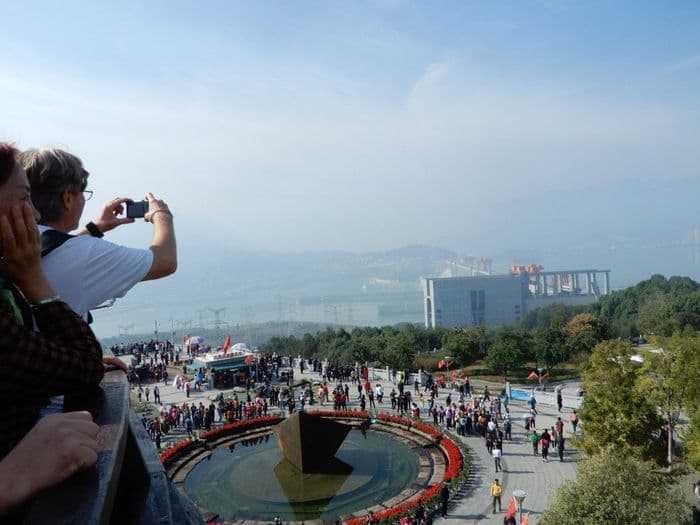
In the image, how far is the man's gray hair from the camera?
2238 millimetres

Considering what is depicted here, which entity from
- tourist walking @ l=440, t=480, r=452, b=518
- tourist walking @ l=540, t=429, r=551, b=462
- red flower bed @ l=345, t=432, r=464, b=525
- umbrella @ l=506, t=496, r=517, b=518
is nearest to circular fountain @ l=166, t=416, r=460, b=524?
red flower bed @ l=345, t=432, r=464, b=525

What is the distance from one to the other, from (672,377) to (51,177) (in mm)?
14729

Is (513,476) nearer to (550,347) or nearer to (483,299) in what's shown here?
(550,347)

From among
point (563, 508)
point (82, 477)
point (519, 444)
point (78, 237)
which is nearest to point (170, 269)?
point (78, 237)

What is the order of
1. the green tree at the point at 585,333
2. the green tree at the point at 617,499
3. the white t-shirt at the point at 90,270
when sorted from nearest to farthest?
the white t-shirt at the point at 90,270 → the green tree at the point at 617,499 → the green tree at the point at 585,333

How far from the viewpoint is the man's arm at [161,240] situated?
7.72ft

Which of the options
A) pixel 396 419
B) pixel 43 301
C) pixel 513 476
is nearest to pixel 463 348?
pixel 396 419

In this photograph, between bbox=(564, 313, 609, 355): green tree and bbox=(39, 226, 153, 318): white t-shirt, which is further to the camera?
bbox=(564, 313, 609, 355): green tree

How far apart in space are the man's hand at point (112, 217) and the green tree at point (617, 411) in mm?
12461

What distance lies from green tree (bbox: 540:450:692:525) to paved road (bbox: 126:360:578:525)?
3225 mm

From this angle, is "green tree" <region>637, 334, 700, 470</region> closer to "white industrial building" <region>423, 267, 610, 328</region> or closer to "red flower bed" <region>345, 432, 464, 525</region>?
"red flower bed" <region>345, 432, 464, 525</region>

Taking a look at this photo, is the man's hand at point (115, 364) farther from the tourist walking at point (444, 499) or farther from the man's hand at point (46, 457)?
the tourist walking at point (444, 499)

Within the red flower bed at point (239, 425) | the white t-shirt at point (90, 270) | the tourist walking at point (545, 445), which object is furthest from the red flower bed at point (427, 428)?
the white t-shirt at point (90, 270)

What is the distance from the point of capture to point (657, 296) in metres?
56.8
